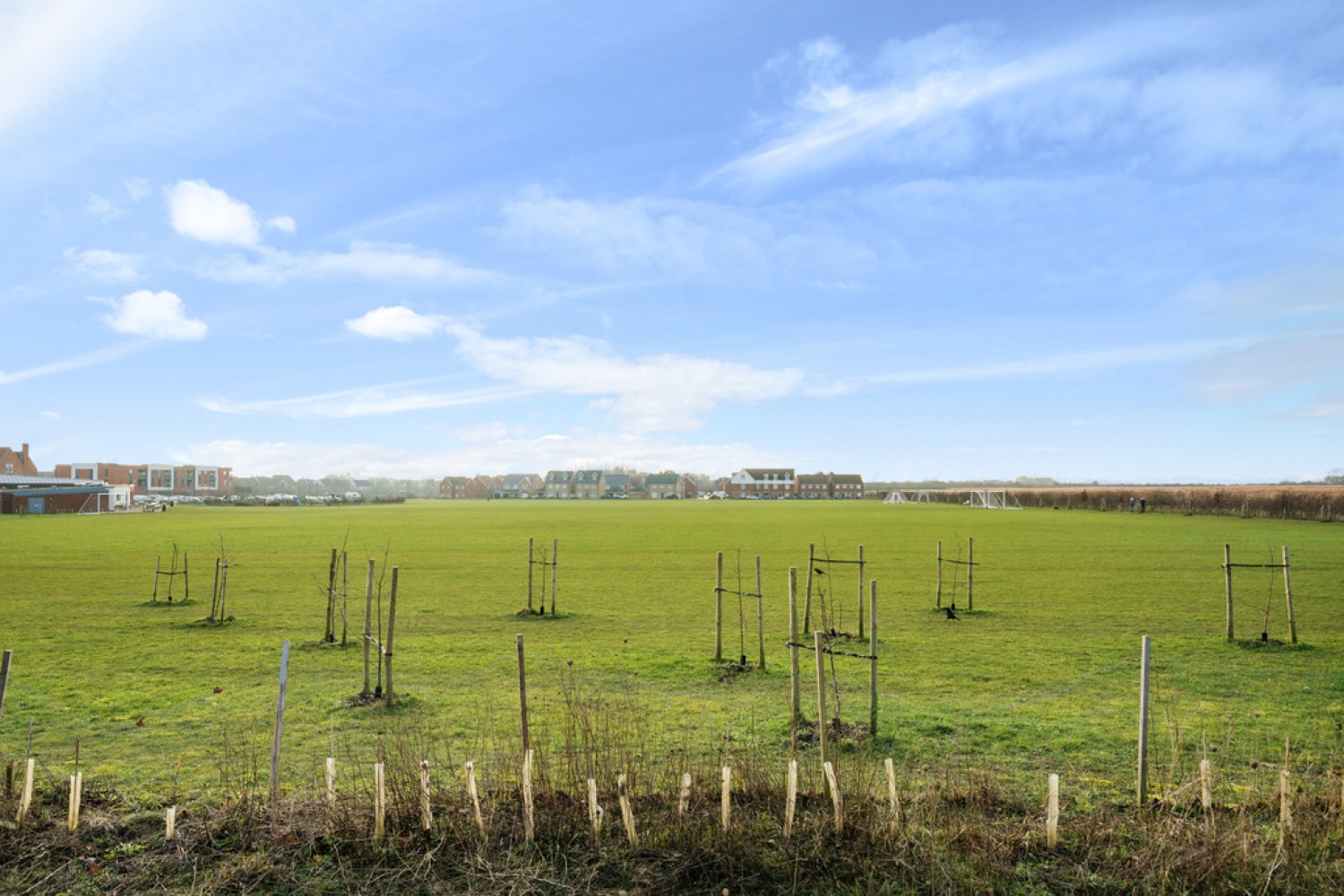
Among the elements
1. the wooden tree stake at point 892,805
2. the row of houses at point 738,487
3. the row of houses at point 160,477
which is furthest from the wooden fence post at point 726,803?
the row of houses at point 738,487

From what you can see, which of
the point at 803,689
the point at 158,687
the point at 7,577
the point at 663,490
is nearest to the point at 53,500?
the point at 7,577

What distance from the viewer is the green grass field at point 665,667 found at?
28.3 ft

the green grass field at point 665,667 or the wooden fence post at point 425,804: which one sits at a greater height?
the wooden fence post at point 425,804

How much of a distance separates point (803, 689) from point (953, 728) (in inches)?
91.2

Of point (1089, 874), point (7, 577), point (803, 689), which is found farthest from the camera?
point (7, 577)

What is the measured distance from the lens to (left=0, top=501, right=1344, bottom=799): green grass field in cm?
863

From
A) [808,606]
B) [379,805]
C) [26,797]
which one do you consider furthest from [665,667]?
[26,797]

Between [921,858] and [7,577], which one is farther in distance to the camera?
[7,577]

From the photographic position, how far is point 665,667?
12.6 meters

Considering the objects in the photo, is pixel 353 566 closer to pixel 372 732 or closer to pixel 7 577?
pixel 7 577

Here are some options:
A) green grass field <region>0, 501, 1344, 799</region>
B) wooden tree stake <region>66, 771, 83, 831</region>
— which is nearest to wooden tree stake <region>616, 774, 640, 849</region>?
green grass field <region>0, 501, 1344, 799</region>

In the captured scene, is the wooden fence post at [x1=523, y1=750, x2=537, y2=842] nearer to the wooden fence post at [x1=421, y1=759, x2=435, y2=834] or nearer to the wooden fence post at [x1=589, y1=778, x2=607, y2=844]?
the wooden fence post at [x1=589, y1=778, x2=607, y2=844]

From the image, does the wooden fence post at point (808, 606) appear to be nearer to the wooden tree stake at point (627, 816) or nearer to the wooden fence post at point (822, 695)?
the wooden fence post at point (822, 695)

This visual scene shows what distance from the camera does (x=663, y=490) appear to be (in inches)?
7623
